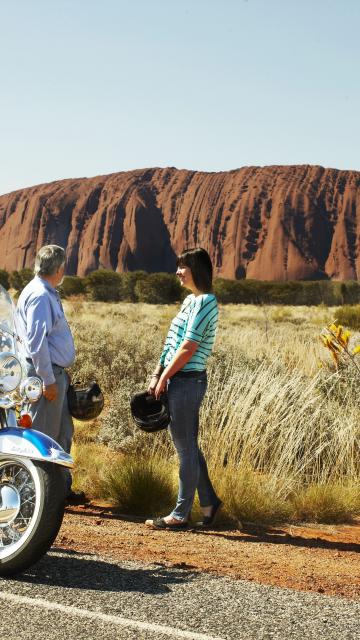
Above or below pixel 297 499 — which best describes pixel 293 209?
above

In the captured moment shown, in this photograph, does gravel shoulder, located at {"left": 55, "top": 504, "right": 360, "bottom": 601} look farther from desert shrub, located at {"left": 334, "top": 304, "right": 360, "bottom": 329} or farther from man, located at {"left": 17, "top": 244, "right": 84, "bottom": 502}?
desert shrub, located at {"left": 334, "top": 304, "right": 360, "bottom": 329}

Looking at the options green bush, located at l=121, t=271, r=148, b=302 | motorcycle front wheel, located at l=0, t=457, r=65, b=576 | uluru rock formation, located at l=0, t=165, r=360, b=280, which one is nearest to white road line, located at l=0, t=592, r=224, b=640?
motorcycle front wheel, located at l=0, t=457, r=65, b=576

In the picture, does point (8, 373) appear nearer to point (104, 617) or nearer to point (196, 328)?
point (104, 617)

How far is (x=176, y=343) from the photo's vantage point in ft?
19.7

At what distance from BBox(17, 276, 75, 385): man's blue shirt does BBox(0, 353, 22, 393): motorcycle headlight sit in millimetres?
1371

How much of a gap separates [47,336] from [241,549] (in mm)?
2054

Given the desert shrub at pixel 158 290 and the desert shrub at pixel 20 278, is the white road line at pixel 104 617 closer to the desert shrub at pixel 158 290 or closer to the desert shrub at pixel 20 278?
the desert shrub at pixel 158 290

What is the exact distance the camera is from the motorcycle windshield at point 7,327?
193 inches

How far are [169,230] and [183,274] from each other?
12188 centimetres

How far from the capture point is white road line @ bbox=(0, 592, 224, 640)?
3.79 m

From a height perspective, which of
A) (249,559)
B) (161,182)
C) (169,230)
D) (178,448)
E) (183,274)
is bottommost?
(249,559)

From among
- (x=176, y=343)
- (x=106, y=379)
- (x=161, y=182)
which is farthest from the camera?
(x=161, y=182)

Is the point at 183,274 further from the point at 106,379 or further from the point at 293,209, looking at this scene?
the point at 293,209

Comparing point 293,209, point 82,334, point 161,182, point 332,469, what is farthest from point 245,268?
point 332,469
